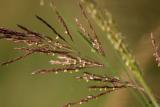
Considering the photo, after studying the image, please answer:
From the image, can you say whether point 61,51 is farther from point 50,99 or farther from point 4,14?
point 4,14

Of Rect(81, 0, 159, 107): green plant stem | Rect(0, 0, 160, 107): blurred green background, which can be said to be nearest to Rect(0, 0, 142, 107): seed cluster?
Rect(81, 0, 159, 107): green plant stem

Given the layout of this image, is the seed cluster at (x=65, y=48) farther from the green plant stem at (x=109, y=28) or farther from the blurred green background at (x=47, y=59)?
the blurred green background at (x=47, y=59)

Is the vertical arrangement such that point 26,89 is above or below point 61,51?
above

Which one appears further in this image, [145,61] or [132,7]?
[132,7]

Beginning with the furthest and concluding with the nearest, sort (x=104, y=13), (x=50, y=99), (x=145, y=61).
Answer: (x=50, y=99) → (x=145, y=61) → (x=104, y=13)

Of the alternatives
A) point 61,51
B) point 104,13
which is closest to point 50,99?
point 61,51

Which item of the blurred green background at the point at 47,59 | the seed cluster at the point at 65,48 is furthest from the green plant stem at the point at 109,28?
the blurred green background at the point at 47,59

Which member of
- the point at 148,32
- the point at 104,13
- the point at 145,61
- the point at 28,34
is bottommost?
the point at 104,13

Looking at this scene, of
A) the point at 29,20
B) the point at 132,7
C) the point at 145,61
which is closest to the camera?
the point at 145,61

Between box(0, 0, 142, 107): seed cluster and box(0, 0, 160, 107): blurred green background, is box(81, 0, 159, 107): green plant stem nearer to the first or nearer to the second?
box(0, 0, 142, 107): seed cluster
